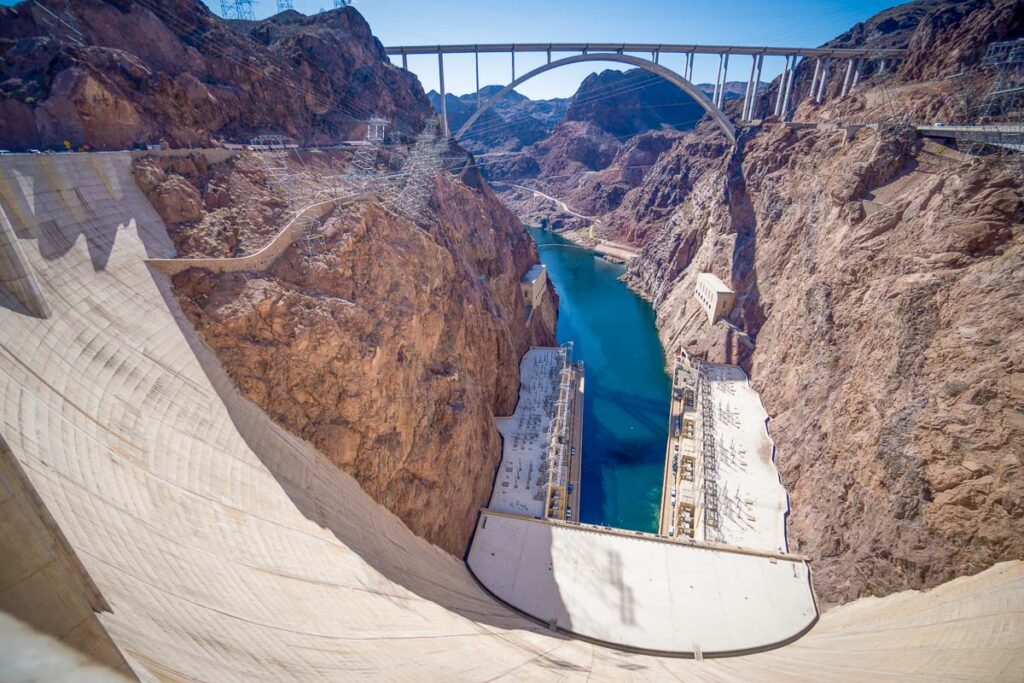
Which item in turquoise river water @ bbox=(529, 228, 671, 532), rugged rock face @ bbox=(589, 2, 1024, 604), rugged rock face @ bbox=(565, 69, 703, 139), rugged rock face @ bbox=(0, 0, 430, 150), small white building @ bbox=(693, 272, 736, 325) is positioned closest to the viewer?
rugged rock face @ bbox=(589, 2, 1024, 604)

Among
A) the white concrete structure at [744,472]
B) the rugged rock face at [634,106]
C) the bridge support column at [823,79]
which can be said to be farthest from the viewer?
the rugged rock face at [634,106]

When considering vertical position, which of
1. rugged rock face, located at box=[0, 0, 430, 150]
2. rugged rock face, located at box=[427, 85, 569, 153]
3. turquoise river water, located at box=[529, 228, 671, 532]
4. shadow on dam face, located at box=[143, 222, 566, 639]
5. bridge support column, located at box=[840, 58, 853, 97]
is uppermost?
rugged rock face, located at box=[427, 85, 569, 153]

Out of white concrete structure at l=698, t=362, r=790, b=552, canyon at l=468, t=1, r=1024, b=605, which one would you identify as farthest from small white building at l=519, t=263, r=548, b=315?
white concrete structure at l=698, t=362, r=790, b=552

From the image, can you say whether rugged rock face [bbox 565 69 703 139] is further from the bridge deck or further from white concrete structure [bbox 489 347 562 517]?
white concrete structure [bbox 489 347 562 517]

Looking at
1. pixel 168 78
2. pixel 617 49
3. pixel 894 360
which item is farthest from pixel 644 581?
pixel 617 49

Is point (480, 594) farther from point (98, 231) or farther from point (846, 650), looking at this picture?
point (98, 231)

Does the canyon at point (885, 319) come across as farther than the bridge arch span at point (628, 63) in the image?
No

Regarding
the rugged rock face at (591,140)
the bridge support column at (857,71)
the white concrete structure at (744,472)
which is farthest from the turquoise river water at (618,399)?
the rugged rock face at (591,140)

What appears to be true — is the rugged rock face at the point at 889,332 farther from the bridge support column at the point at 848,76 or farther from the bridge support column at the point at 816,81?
the bridge support column at the point at 816,81
